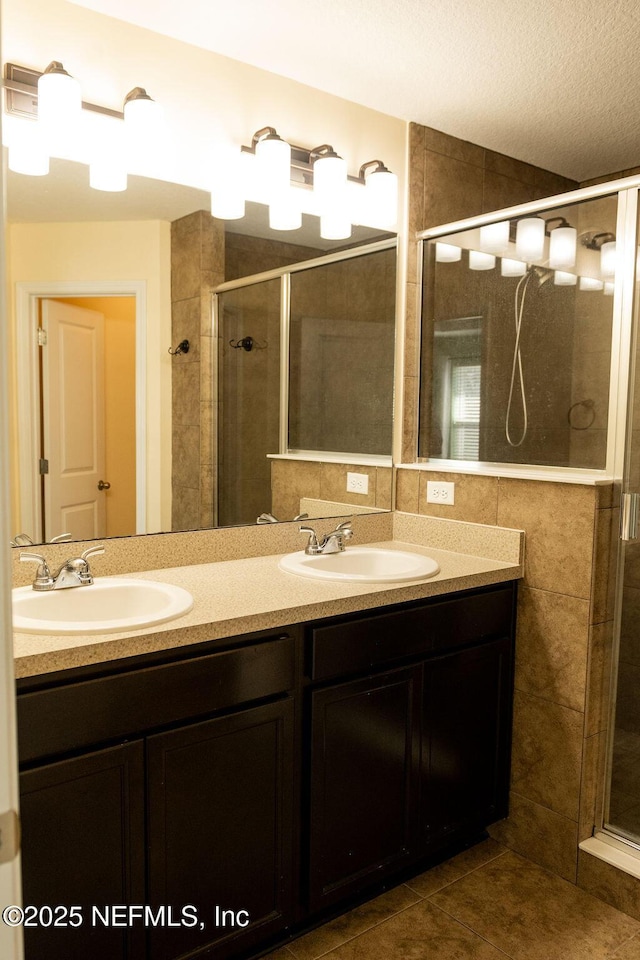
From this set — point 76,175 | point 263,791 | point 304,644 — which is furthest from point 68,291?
point 263,791

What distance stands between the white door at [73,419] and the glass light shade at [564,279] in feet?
4.59

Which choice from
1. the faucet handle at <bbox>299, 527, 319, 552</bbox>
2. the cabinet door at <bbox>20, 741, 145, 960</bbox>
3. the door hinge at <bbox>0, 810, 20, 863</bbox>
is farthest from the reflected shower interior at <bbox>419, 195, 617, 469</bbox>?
the door hinge at <bbox>0, 810, 20, 863</bbox>

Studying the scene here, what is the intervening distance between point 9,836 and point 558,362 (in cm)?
212

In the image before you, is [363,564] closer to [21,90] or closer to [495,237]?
[495,237]

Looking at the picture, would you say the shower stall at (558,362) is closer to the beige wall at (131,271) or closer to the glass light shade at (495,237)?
the glass light shade at (495,237)

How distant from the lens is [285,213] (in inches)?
91.9

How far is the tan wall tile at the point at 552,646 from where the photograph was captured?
84.4 inches

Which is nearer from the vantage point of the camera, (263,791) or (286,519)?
(263,791)

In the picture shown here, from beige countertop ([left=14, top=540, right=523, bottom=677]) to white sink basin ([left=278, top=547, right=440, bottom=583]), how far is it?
31mm

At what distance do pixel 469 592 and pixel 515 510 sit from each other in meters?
0.32

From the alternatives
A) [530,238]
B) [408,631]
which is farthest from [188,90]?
[408,631]

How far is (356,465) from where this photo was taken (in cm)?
264

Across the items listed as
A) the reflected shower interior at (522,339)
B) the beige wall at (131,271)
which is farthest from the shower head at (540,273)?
the beige wall at (131,271)

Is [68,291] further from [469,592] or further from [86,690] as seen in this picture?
[469,592]
